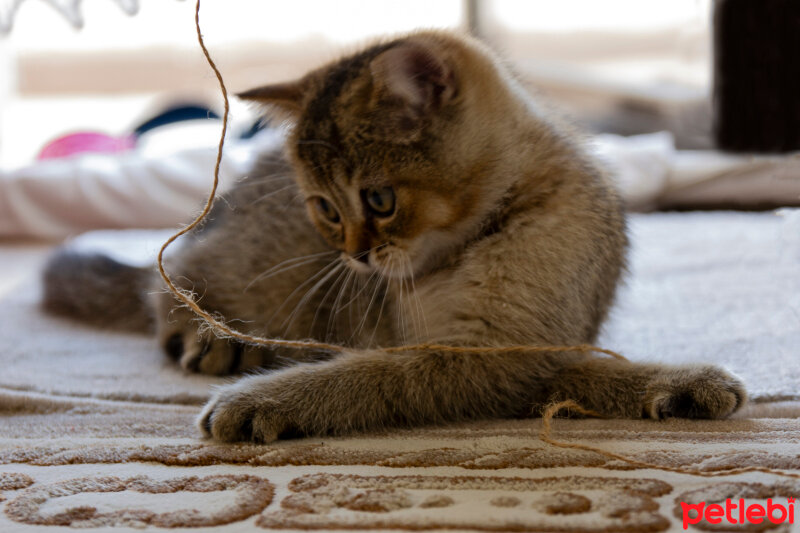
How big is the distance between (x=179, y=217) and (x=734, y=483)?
2.20 m

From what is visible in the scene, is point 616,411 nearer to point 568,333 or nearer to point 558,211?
point 568,333

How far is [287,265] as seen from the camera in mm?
1457

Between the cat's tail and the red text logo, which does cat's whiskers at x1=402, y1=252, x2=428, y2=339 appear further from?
the cat's tail

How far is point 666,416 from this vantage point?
1.12 meters

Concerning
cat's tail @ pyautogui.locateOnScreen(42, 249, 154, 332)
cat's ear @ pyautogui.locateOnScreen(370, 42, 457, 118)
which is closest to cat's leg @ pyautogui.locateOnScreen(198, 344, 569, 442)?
cat's ear @ pyautogui.locateOnScreen(370, 42, 457, 118)

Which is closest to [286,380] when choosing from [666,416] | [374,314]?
[374,314]

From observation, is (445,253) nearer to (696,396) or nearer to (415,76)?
(415,76)

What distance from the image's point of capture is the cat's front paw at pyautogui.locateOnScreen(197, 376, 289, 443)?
3.41 ft

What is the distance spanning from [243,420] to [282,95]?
57 centimetres

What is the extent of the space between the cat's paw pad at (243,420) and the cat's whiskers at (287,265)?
13.4 inches

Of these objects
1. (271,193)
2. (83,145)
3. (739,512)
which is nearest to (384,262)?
(271,193)

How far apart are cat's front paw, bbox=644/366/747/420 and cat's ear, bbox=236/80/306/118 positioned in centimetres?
73

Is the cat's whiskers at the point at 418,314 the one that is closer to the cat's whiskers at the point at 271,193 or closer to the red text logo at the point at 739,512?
the cat's whiskers at the point at 271,193

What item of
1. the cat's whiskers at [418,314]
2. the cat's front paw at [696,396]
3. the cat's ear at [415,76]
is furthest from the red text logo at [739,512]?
the cat's ear at [415,76]
